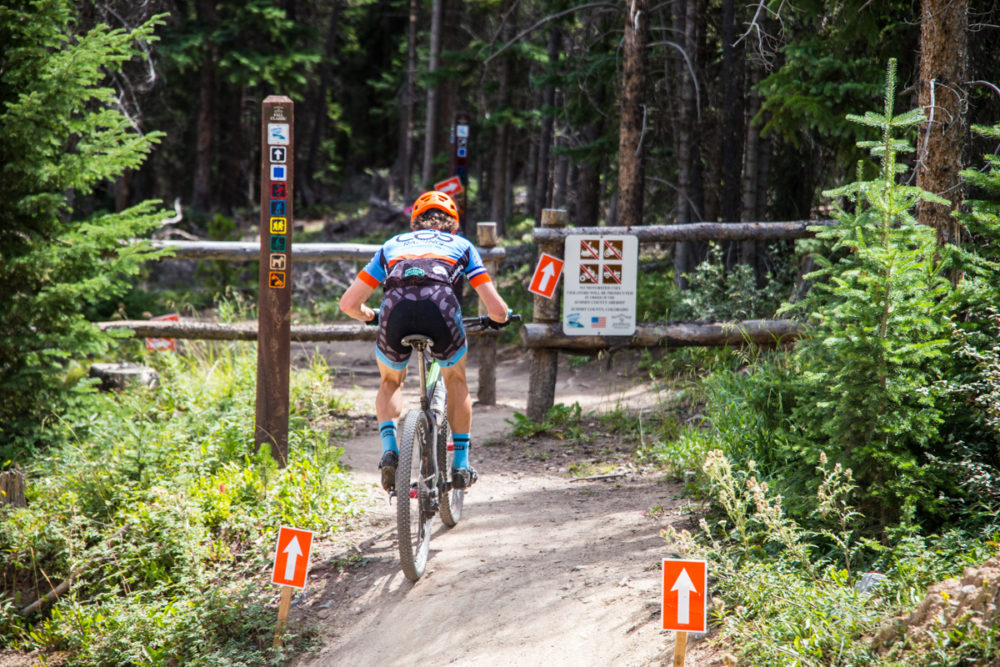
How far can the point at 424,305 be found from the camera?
185 inches

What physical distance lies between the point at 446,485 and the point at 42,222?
186 inches

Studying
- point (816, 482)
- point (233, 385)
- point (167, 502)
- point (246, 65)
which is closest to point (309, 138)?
point (246, 65)

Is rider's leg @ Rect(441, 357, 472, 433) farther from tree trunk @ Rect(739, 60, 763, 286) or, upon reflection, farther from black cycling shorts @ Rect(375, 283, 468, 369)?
tree trunk @ Rect(739, 60, 763, 286)

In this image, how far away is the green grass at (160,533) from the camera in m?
4.77

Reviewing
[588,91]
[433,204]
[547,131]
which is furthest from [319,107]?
[433,204]

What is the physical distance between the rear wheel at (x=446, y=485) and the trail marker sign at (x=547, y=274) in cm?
270

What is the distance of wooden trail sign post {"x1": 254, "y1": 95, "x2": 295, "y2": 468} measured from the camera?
635 centimetres

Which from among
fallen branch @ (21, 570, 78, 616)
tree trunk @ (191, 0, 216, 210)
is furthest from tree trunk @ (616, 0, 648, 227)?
tree trunk @ (191, 0, 216, 210)

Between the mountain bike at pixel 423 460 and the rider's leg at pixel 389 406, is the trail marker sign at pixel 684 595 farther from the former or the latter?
the rider's leg at pixel 389 406

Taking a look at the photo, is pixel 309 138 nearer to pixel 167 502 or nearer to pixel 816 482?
pixel 167 502

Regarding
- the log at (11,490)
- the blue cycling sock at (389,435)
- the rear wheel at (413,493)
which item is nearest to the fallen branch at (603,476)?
the rear wheel at (413,493)

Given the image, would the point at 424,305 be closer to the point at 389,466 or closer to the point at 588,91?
the point at 389,466

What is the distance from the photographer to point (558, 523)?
18.5ft

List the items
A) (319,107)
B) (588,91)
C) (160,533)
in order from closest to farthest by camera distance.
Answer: (160,533), (588,91), (319,107)
